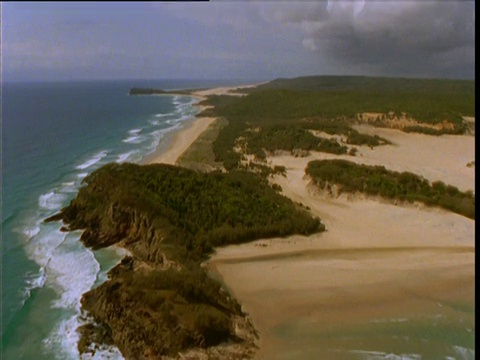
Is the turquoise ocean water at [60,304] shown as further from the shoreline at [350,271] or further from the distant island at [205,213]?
the distant island at [205,213]

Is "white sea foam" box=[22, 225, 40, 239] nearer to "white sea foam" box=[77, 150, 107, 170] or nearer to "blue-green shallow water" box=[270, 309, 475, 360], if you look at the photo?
"white sea foam" box=[77, 150, 107, 170]

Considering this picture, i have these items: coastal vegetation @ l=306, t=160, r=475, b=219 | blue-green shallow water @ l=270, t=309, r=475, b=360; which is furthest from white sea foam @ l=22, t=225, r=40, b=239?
coastal vegetation @ l=306, t=160, r=475, b=219

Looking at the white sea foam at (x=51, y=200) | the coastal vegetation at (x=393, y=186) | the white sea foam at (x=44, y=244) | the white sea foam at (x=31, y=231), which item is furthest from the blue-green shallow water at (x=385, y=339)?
the white sea foam at (x=51, y=200)

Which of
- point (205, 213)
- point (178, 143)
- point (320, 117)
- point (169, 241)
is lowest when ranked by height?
point (178, 143)

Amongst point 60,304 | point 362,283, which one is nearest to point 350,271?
point 362,283

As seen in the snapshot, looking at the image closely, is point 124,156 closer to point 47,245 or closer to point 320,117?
point 47,245

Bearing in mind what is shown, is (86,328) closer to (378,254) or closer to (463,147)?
(378,254)

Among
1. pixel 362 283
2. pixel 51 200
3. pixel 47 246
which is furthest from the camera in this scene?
pixel 51 200
